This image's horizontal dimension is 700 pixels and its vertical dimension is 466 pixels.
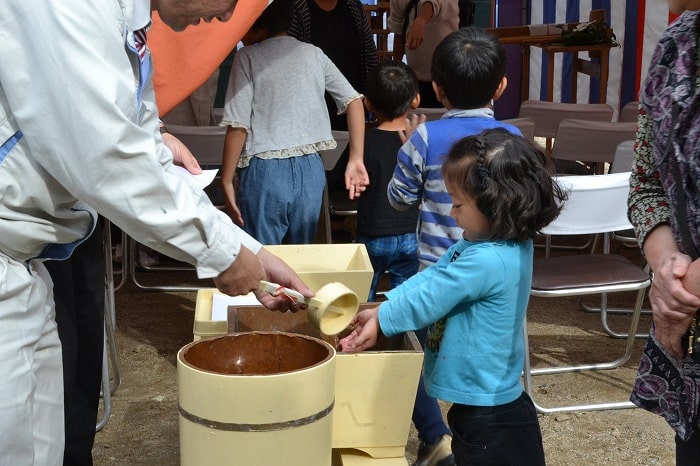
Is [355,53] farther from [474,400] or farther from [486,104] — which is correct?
[474,400]

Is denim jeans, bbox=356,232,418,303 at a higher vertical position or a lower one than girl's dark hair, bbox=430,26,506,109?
lower

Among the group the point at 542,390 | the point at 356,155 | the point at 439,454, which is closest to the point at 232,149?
the point at 356,155

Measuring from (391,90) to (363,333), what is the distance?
1.61 metres

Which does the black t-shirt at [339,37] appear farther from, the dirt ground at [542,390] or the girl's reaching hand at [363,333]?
the girl's reaching hand at [363,333]

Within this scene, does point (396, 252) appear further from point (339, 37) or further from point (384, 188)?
point (339, 37)

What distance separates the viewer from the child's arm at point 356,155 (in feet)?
11.3

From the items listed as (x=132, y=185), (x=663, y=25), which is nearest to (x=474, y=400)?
(x=132, y=185)

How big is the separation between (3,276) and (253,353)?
1.75ft

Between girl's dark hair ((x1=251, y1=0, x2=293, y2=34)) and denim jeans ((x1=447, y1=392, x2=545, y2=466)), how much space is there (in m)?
1.92

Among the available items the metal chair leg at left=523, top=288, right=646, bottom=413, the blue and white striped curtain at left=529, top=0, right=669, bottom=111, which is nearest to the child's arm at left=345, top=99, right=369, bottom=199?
the metal chair leg at left=523, top=288, right=646, bottom=413

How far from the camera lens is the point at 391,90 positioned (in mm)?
3531

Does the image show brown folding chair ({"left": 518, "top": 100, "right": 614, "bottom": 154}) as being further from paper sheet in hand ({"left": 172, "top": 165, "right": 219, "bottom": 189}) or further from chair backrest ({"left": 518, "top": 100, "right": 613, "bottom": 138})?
Answer: paper sheet in hand ({"left": 172, "top": 165, "right": 219, "bottom": 189})

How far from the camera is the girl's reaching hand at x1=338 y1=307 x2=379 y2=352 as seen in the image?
2135 millimetres

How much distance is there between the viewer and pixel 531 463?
7.37ft
